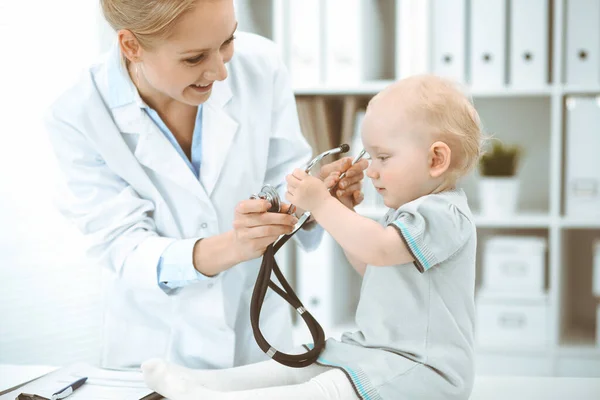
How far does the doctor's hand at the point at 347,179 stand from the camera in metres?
1.17

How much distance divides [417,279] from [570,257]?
1.90 m

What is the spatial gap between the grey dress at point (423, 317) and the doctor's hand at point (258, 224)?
18cm

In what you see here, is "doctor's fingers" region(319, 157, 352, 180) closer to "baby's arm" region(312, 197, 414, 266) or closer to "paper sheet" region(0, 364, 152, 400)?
"baby's arm" region(312, 197, 414, 266)

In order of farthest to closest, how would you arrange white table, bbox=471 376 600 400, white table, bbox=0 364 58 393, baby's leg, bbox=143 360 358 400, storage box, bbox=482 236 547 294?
storage box, bbox=482 236 547 294
white table, bbox=0 364 58 393
white table, bbox=471 376 600 400
baby's leg, bbox=143 360 358 400

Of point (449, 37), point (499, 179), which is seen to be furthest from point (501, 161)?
point (449, 37)

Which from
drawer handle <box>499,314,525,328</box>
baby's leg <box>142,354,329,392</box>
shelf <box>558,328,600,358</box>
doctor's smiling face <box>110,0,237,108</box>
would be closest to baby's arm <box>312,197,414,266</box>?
baby's leg <box>142,354,329,392</box>

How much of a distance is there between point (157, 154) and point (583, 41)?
5.46ft

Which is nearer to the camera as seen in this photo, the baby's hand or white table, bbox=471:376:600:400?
the baby's hand

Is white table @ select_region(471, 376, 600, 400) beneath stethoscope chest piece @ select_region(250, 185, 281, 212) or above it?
beneath

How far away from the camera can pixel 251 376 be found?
107 cm

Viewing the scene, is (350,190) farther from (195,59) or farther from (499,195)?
(499,195)

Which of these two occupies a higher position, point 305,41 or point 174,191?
point 305,41

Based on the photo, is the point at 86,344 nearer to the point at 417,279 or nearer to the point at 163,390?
the point at 163,390

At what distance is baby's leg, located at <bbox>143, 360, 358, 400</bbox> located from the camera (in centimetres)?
95
